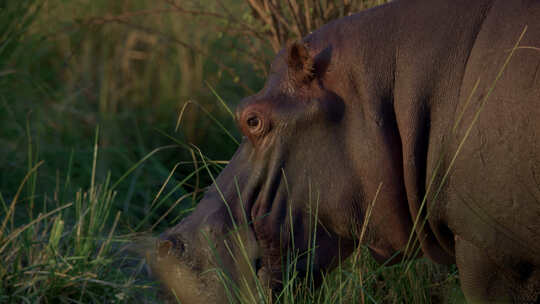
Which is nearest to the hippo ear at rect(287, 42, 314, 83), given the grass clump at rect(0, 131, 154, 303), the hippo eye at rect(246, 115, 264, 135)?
the hippo eye at rect(246, 115, 264, 135)

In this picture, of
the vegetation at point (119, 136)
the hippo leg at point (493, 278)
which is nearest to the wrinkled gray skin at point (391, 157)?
the hippo leg at point (493, 278)

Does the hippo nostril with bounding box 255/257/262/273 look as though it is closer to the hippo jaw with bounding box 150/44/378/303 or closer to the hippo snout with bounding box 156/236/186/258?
the hippo jaw with bounding box 150/44/378/303

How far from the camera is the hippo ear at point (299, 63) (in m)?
2.04

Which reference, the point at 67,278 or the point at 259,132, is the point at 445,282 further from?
the point at 67,278

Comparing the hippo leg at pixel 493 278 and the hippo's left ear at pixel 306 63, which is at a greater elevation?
the hippo's left ear at pixel 306 63

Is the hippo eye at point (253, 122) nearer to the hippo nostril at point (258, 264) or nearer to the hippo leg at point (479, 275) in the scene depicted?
the hippo nostril at point (258, 264)

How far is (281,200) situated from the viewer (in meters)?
2.07

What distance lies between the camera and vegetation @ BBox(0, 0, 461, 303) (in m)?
2.57

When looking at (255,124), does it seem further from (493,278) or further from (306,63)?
(493,278)

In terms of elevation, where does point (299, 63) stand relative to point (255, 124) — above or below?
above

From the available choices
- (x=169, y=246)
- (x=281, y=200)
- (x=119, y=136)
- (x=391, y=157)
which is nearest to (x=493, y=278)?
(x=391, y=157)

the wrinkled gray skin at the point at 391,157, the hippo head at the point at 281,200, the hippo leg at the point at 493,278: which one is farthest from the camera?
the hippo head at the point at 281,200

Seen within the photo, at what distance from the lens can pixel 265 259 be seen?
2098 millimetres

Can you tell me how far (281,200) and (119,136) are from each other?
Result: 8.64 feet
